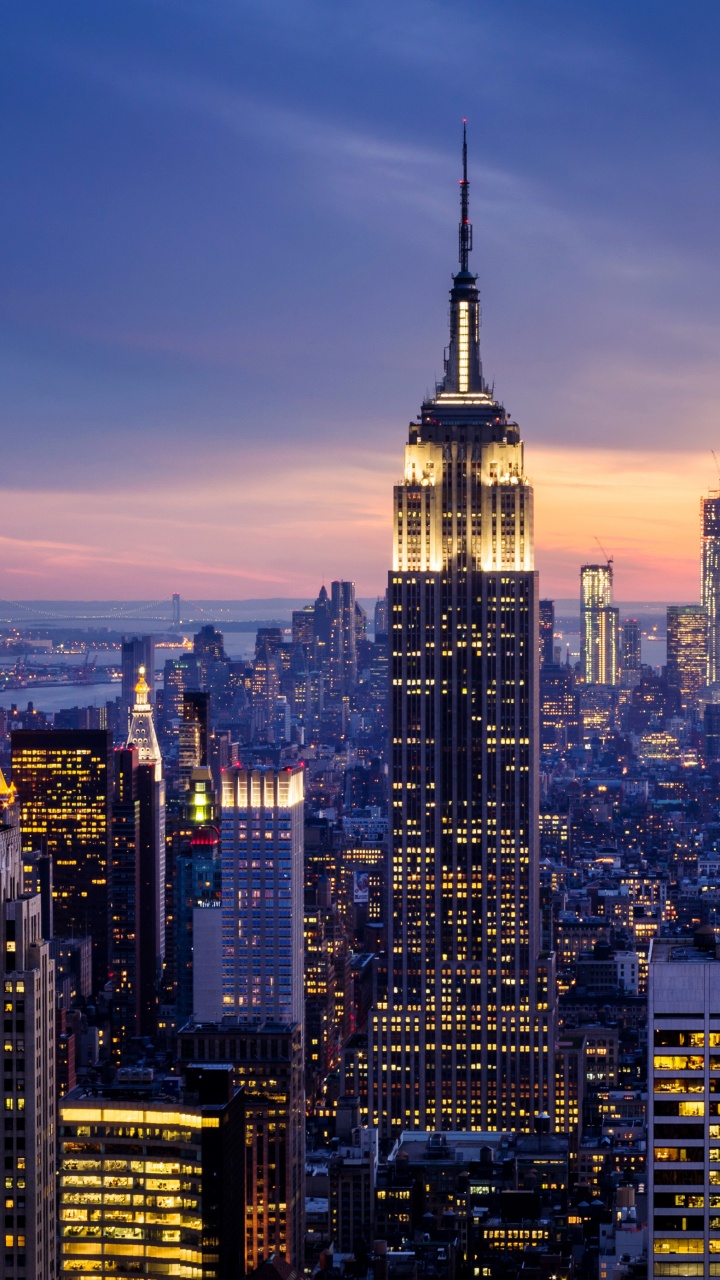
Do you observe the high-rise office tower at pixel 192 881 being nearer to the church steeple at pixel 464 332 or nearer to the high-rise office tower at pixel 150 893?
the high-rise office tower at pixel 150 893

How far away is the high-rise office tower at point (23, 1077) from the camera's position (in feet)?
162

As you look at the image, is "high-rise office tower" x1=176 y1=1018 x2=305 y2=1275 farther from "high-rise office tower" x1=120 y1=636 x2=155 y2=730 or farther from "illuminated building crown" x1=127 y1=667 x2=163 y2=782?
"high-rise office tower" x1=120 y1=636 x2=155 y2=730

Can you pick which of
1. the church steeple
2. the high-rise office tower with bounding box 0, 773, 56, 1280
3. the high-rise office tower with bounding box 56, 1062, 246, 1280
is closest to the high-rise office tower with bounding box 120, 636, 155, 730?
the church steeple

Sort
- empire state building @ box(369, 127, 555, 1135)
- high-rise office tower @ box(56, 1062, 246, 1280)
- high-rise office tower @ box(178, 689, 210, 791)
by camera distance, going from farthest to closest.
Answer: high-rise office tower @ box(178, 689, 210, 791)
empire state building @ box(369, 127, 555, 1135)
high-rise office tower @ box(56, 1062, 246, 1280)

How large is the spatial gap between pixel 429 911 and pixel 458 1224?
22172 millimetres

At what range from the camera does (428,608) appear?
115625mm

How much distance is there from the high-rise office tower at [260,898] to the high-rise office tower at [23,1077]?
57.5 m

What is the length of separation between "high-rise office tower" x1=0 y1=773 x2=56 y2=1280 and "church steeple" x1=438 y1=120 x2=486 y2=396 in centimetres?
7408

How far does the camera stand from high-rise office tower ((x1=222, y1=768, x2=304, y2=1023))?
10869 cm

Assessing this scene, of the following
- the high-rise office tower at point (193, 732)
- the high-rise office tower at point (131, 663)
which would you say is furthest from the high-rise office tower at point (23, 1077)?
the high-rise office tower at point (131, 663)

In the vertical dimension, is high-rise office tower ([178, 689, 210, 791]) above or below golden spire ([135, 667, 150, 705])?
below

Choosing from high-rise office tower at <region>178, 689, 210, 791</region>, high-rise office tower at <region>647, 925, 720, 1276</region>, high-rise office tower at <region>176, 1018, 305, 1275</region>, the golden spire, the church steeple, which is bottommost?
high-rise office tower at <region>176, 1018, 305, 1275</region>

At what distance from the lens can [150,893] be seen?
154 m

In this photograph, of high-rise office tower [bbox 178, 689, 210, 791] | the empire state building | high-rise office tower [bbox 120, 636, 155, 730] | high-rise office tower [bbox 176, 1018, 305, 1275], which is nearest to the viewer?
high-rise office tower [bbox 176, 1018, 305, 1275]
